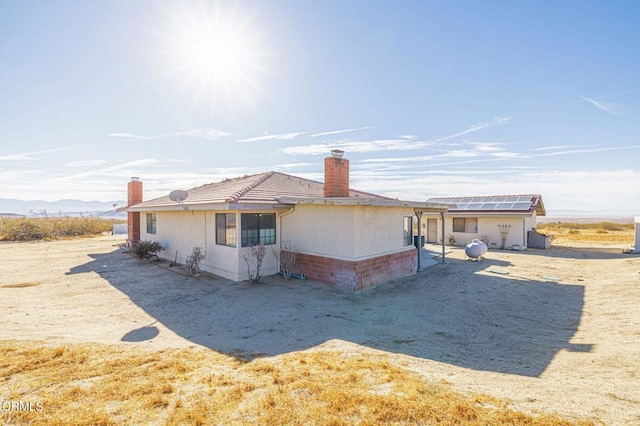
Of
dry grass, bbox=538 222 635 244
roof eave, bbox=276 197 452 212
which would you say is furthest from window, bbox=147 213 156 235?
dry grass, bbox=538 222 635 244

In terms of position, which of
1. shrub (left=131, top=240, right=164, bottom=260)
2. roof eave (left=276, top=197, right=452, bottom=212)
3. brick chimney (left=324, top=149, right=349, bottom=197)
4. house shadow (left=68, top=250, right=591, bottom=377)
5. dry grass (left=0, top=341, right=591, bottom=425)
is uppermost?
brick chimney (left=324, top=149, right=349, bottom=197)

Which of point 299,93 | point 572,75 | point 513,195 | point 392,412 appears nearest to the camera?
point 392,412

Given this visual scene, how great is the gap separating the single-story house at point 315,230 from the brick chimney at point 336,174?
36 millimetres

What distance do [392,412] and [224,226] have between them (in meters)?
9.02

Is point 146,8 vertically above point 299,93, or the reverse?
point 146,8

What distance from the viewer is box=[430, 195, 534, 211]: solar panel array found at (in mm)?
21703

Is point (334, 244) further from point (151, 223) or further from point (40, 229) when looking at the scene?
point (40, 229)

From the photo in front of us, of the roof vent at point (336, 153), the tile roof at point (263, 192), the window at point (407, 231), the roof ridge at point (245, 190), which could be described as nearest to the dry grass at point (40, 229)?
the tile roof at point (263, 192)

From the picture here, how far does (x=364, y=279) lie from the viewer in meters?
9.82

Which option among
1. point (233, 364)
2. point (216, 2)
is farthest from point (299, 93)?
point (233, 364)

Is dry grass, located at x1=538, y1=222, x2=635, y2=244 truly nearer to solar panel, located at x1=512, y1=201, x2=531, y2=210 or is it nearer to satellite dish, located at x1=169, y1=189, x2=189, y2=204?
solar panel, located at x1=512, y1=201, x2=531, y2=210

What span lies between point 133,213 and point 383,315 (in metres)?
17.4

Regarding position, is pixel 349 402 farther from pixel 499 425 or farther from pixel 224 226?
pixel 224 226

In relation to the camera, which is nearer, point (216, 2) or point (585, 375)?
point (585, 375)
